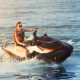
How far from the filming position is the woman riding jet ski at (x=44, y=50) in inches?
456

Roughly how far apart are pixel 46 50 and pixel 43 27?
1.84 m

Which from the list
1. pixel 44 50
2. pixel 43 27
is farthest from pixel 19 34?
pixel 43 27

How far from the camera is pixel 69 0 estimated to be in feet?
49.5

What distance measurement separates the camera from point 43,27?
13.4 metres

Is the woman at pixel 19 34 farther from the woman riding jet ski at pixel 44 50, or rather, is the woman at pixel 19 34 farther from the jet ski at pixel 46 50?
the jet ski at pixel 46 50

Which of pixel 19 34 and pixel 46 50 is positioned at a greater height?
pixel 19 34

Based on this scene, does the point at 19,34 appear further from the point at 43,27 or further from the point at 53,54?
the point at 43,27

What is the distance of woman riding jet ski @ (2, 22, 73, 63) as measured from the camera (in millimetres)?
11570

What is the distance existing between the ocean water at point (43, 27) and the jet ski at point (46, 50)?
0.11 metres

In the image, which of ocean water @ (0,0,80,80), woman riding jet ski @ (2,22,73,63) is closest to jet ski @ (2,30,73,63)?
woman riding jet ski @ (2,22,73,63)

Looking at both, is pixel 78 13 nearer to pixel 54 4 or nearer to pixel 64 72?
pixel 54 4

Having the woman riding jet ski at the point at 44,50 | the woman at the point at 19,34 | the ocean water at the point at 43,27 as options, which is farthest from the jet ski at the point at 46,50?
the woman at the point at 19,34

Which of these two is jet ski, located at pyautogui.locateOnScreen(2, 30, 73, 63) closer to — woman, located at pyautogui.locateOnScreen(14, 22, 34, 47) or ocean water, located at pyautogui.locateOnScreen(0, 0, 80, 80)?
ocean water, located at pyautogui.locateOnScreen(0, 0, 80, 80)

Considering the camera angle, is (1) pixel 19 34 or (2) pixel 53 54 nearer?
(2) pixel 53 54
